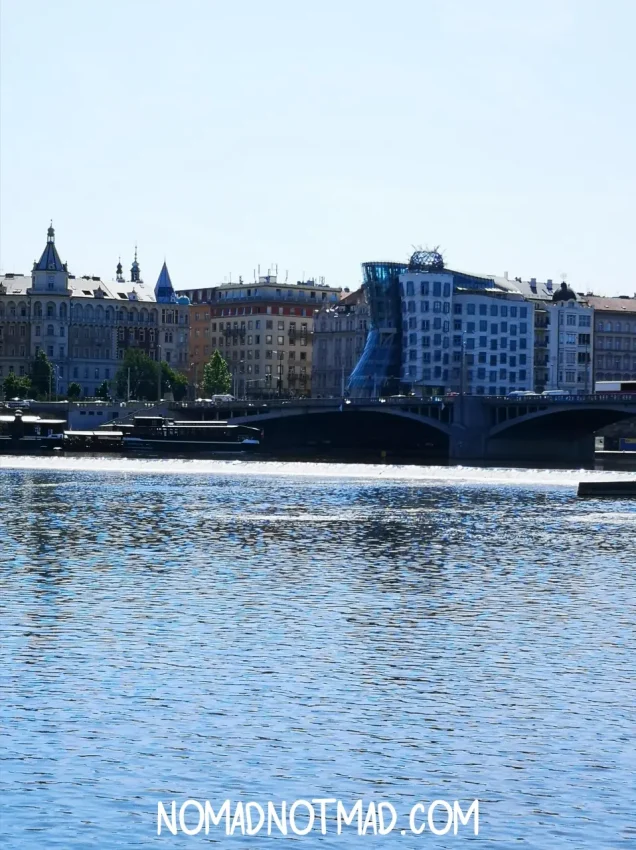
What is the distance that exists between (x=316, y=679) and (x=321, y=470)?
4725 inches

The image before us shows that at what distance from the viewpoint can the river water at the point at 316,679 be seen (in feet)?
96.2

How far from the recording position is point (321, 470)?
525 feet

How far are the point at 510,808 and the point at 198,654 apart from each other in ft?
51.5

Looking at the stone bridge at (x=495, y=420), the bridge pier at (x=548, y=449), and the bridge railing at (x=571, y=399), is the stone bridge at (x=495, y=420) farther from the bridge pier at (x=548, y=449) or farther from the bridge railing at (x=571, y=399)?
the bridge railing at (x=571, y=399)

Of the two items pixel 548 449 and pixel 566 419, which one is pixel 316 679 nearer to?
pixel 566 419

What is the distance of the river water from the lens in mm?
29312

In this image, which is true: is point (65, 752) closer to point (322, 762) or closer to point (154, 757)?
point (154, 757)

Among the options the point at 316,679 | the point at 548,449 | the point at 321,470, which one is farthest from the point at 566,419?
the point at 316,679

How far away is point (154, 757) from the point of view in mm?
31938

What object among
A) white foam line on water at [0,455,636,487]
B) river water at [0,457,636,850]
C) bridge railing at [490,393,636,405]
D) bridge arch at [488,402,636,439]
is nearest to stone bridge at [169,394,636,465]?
bridge arch at [488,402,636,439]

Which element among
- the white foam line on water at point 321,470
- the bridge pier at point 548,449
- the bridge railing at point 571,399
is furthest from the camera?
the bridge pier at point 548,449

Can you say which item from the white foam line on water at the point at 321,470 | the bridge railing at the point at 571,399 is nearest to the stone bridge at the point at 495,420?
the bridge railing at the point at 571,399

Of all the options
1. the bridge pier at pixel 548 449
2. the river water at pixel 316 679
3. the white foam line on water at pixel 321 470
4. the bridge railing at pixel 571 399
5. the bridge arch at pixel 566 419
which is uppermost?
the bridge railing at pixel 571 399

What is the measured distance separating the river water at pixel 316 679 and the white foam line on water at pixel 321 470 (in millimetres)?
60052
